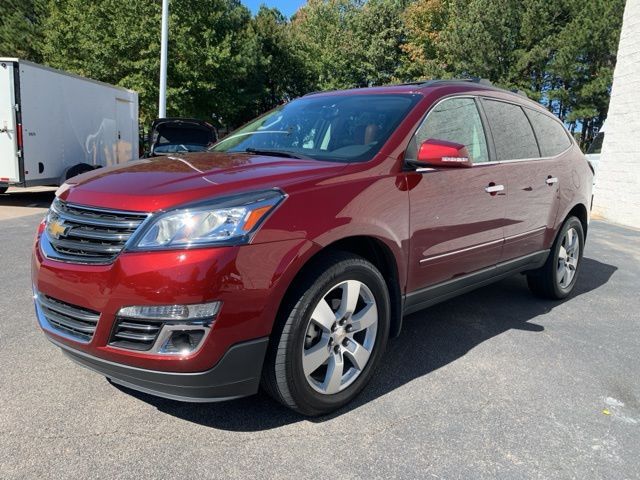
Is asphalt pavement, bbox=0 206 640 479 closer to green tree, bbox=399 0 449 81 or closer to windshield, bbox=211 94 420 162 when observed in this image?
windshield, bbox=211 94 420 162

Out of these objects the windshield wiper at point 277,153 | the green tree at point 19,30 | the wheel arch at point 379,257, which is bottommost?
the wheel arch at point 379,257

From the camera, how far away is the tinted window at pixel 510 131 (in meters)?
3.88

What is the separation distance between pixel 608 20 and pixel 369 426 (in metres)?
27.1

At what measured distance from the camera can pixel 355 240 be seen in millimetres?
2832

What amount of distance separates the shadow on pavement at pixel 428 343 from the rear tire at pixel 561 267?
13 cm

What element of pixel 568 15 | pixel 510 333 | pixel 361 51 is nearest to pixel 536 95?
pixel 568 15

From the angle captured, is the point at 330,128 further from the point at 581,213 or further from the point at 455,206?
the point at 581,213

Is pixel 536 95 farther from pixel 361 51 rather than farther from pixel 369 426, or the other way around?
pixel 369 426

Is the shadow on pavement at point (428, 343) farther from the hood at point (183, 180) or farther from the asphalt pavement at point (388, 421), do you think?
the hood at point (183, 180)

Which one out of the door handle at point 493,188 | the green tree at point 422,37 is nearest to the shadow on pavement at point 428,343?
the door handle at point 493,188

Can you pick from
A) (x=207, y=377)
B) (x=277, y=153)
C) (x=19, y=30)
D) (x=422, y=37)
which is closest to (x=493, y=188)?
(x=277, y=153)

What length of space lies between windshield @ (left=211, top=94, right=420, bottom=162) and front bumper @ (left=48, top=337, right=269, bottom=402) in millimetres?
1229

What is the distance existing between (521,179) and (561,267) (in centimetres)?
138

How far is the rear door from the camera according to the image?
12.8 ft
